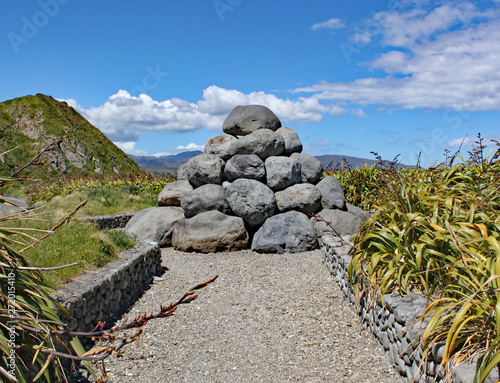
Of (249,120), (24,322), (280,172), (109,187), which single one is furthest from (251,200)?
(109,187)

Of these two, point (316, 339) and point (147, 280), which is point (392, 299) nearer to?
point (316, 339)

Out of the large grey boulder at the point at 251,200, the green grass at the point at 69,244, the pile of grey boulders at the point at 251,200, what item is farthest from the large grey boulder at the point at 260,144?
the green grass at the point at 69,244

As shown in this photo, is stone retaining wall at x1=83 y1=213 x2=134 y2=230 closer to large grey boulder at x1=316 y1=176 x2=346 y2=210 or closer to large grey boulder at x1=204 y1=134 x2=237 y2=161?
large grey boulder at x1=204 y1=134 x2=237 y2=161

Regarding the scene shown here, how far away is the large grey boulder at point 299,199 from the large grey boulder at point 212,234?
108 centimetres

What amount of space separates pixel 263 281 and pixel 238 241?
209cm

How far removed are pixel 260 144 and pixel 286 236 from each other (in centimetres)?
238

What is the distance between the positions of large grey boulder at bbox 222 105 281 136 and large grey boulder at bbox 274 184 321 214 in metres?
1.95

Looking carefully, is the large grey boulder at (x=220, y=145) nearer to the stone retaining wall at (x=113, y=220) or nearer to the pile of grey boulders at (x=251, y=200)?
the pile of grey boulders at (x=251, y=200)

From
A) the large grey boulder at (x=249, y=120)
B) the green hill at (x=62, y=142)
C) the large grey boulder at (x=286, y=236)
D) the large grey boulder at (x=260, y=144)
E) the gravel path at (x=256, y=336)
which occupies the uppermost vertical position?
the green hill at (x=62, y=142)

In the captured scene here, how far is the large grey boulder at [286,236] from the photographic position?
816cm

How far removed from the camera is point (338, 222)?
8727 millimetres

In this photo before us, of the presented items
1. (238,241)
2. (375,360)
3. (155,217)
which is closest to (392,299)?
(375,360)

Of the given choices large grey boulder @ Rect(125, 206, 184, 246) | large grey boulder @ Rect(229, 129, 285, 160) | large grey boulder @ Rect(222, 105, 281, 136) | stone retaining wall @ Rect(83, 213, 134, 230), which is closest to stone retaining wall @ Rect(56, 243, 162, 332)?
large grey boulder @ Rect(125, 206, 184, 246)

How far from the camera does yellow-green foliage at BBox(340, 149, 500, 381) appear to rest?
306 centimetres
